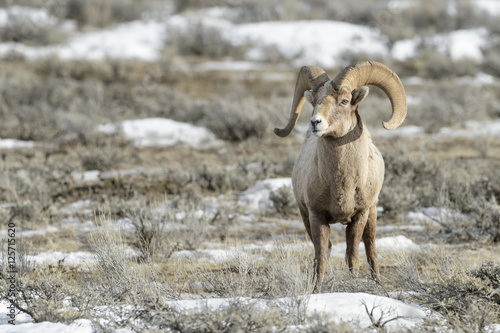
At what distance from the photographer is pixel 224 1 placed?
1163 inches

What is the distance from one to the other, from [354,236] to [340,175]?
Result: 650 millimetres

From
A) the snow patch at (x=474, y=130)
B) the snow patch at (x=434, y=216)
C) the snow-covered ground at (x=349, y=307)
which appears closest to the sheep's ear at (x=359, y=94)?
the snow-covered ground at (x=349, y=307)

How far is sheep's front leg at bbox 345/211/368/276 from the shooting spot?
525 cm

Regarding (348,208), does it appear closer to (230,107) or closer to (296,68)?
(230,107)

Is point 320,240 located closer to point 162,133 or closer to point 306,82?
point 306,82

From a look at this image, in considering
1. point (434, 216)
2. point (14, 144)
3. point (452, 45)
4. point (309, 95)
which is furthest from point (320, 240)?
point (452, 45)

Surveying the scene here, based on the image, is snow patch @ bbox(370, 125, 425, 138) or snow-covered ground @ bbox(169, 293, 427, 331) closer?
snow-covered ground @ bbox(169, 293, 427, 331)

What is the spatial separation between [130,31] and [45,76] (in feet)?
20.7

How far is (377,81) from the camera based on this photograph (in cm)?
518

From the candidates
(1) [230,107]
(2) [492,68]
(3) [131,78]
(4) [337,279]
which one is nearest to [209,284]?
(4) [337,279]

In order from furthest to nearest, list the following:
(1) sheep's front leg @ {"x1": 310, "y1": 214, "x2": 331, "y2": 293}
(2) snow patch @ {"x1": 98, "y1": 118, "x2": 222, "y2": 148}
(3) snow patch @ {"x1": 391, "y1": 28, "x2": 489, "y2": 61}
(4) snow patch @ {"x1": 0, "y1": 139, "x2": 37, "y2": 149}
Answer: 1. (3) snow patch @ {"x1": 391, "y1": 28, "x2": 489, "y2": 61}
2. (2) snow patch @ {"x1": 98, "y1": 118, "x2": 222, "y2": 148}
3. (4) snow patch @ {"x1": 0, "y1": 139, "x2": 37, "y2": 149}
4. (1) sheep's front leg @ {"x1": 310, "y1": 214, "x2": 331, "y2": 293}

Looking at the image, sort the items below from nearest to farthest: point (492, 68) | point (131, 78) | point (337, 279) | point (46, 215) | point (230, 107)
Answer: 1. point (337, 279)
2. point (46, 215)
3. point (230, 107)
4. point (131, 78)
5. point (492, 68)

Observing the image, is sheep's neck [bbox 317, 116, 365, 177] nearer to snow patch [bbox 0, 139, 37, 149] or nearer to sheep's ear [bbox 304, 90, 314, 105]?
sheep's ear [bbox 304, 90, 314, 105]

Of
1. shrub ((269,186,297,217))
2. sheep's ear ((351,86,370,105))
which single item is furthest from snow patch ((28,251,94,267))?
sheep's ear ((351,86,370,105))
